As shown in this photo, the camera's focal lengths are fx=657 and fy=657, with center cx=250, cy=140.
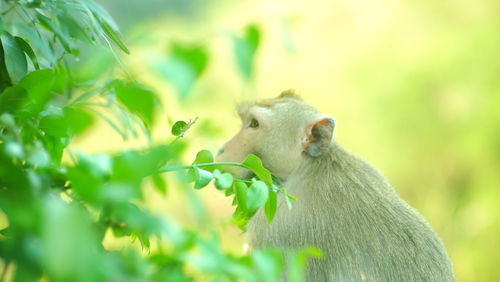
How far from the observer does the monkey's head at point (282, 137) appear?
196cm

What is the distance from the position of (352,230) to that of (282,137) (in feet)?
1.28

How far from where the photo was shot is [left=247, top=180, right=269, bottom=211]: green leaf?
87cm

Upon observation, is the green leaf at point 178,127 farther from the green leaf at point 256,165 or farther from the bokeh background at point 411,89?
the bokeh background at point 411,89

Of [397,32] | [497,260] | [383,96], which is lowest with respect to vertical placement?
[497,260]

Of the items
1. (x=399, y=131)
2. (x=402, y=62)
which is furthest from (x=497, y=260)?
(x=402, y=62)

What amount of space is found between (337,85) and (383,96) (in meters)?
0.49

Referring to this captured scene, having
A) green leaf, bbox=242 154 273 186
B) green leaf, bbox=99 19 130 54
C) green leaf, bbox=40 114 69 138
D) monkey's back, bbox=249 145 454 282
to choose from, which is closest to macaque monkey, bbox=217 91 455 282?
monkey's back, bbox=249 145 454 282

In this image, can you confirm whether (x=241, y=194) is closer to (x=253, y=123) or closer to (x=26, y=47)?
(x=26, y=47)

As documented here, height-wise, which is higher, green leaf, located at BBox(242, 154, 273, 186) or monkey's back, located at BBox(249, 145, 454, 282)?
green leaf, located at BBox(242, 154, 273, 186)

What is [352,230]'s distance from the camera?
177 centimetres

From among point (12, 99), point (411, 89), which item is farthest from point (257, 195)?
point (411, 89)

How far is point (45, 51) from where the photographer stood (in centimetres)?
102

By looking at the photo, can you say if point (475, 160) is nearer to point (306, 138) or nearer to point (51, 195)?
point (306, 138)

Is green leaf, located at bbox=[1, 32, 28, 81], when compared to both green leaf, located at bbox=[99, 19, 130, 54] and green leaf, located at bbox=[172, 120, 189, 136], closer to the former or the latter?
green leaf, located at bbox=[99, 19, 130, 54]
